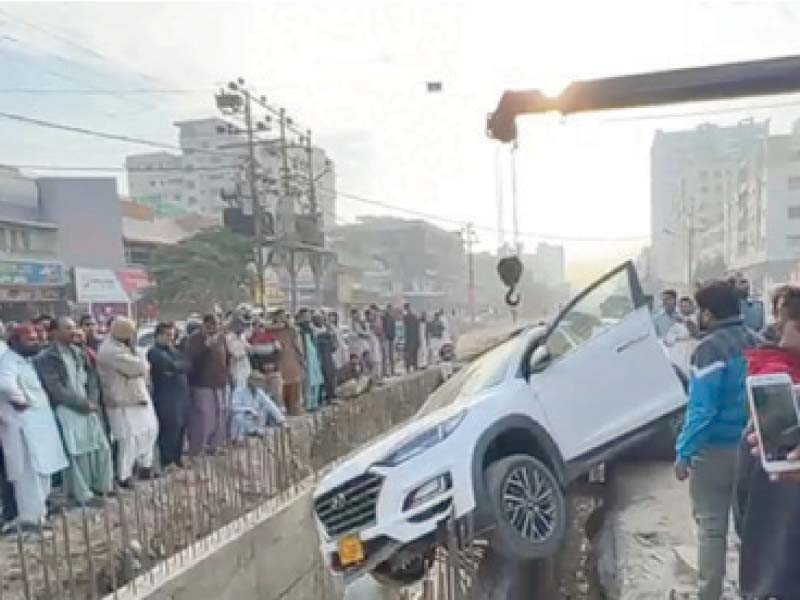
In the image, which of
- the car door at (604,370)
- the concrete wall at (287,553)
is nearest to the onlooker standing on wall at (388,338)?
the concrete wall at (287,553)

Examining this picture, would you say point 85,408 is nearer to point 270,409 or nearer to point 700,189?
point 270,409

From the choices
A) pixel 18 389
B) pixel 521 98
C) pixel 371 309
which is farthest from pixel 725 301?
pixel 371 309

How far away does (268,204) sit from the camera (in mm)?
35906

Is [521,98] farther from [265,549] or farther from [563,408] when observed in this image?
[265,549]

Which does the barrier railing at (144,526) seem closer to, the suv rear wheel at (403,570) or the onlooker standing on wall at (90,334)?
the suv rear wheel at (403,570)

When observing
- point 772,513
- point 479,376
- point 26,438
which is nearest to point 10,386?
point 26,438

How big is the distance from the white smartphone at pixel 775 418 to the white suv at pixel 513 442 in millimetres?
2585

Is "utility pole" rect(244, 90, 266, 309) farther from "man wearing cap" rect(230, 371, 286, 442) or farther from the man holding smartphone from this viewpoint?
the man holding smartphone

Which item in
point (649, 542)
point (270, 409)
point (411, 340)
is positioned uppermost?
point (649, 542)

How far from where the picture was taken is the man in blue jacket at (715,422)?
411 cm

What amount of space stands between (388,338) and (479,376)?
14.1 metres

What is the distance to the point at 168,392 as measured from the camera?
874 cm

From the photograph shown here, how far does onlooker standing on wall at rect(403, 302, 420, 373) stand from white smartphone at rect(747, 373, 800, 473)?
58.2 ft

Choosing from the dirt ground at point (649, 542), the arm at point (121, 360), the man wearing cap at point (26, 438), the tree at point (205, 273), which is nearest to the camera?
the dirt ground at point (649, 542)
